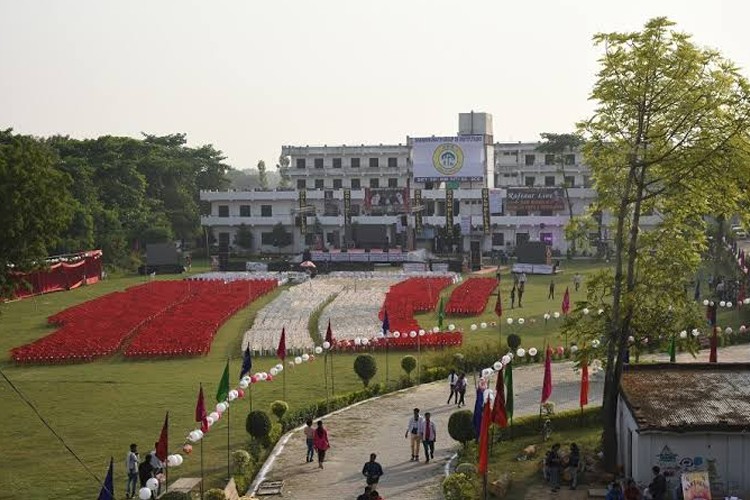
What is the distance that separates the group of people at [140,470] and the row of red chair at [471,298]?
25001 mm

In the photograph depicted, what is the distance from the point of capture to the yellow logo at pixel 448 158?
7269 centimetres

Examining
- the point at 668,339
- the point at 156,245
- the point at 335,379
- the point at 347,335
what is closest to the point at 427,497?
the point at 668,339

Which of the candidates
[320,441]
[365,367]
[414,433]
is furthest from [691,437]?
[365,367]

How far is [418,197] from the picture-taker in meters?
75.1

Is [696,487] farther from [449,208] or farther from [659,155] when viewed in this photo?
[449,208]

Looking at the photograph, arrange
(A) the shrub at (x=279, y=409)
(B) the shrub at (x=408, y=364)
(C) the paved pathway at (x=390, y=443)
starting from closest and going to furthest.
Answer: (C) the paved pathway at (x=390, y=443), (A) the shrub at (x=279, y=409), (B) the shrub at (x=408, y=364)

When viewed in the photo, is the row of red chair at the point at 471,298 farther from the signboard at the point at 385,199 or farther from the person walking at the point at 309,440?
the signboard at the point at 385,199

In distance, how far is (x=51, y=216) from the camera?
43094mm

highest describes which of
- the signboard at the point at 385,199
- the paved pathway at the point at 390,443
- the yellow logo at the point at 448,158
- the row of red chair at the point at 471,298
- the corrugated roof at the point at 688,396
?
the yellow logo at the point at 448,158

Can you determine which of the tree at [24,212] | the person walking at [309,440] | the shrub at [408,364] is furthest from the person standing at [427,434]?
the tree at [24,212]

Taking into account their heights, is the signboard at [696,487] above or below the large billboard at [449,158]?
below

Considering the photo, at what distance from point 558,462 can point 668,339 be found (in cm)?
455

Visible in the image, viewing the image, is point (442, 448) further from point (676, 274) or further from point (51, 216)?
point (51, 216)

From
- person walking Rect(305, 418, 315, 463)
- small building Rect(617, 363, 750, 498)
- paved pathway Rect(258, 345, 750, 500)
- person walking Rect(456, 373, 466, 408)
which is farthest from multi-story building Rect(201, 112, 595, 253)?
small building Rect(617, 363, 750, 498)
